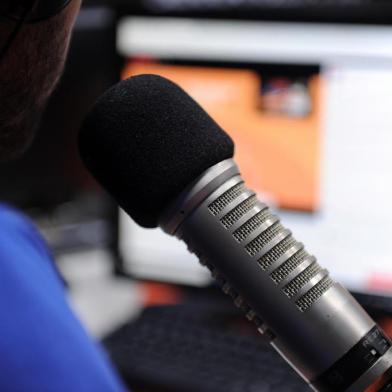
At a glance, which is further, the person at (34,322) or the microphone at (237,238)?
the person at (34,322)

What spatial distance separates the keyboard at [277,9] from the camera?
34.4 inches

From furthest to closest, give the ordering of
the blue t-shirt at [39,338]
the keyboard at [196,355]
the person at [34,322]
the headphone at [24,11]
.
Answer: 1. the keyboard at [196,355]
2. the blue t-shirt at [39,338]
3. the person at [34,322]
4. the headphone at [24,11]

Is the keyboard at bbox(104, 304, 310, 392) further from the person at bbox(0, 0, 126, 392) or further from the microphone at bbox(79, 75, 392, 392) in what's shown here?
the microphone at bbox(79, 75, 392, 392)

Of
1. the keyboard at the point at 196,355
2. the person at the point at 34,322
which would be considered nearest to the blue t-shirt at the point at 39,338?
the person at the point at 34,322

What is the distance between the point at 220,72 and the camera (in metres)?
0.97

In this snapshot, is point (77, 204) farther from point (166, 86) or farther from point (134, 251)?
point (166, 86)

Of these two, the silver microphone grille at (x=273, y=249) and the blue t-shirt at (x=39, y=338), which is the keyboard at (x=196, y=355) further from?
the silver microphone grille at (x=273, y=249)

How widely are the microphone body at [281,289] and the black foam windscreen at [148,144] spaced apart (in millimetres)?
16

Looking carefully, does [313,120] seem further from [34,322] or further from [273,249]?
[273,249]

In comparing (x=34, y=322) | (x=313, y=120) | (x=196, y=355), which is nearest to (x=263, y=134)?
(x=313, y=120)

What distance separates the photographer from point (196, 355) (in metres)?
→ 0.92

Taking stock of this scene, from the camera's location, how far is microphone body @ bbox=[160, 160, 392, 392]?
0.37m

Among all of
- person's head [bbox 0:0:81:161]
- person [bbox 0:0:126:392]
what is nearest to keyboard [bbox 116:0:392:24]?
person [bbox 0:0:126:392]

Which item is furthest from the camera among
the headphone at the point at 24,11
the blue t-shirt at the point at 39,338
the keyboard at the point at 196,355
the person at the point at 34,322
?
the keyboard at the point at 196,355
